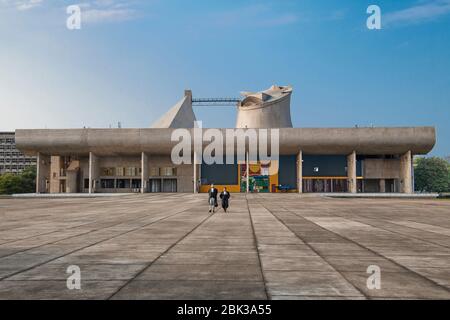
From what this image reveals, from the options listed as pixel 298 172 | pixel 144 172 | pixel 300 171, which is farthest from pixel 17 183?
pixel 300 171

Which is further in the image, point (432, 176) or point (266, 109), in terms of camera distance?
point (432, 176)

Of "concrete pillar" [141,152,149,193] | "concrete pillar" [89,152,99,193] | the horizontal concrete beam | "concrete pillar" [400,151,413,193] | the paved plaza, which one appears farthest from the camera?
"concrete pillar" [89,152,99,193]

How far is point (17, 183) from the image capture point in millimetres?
99375

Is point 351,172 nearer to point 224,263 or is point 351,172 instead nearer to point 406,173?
point 406,173

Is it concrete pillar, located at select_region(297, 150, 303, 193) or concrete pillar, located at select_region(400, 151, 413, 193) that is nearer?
concrete pillar, located at select_region(400, 151, 413, 193)

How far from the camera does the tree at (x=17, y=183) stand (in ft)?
321

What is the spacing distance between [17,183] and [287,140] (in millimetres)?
79247

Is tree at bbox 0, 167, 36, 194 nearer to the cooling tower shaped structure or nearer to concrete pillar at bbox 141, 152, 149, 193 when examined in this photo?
concrete pillar at bbox 141, 152, 149, 193

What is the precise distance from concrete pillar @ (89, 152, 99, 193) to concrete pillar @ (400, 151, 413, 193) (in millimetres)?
56047

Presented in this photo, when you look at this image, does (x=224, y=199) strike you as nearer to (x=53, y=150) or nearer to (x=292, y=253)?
(x=292, y=253)

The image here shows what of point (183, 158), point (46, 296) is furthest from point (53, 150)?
point (46, 296)

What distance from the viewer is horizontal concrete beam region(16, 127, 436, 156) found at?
192 ft

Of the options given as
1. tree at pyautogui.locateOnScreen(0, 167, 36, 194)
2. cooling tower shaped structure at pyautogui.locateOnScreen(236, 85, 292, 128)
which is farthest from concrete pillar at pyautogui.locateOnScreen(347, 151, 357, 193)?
tree at pyautogui.locateOnScreen(0, 167, 36, 194)

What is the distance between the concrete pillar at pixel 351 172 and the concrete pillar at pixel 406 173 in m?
8.99
